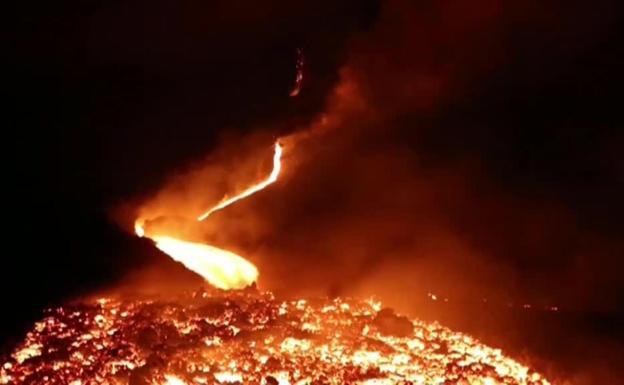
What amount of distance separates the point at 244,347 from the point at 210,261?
1.88 meters

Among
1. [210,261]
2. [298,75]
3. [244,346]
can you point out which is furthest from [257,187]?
[244,346]

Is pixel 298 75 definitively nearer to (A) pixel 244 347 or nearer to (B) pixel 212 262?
(B) pixel 212 262

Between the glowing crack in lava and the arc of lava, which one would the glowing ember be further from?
the glowing crack in lava

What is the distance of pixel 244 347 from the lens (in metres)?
5.32

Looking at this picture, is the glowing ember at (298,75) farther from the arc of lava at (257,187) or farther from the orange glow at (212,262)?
the orange glow at (212,262)

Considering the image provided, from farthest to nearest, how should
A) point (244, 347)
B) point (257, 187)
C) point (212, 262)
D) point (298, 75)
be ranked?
1. point (298, 75)
2. point (257, 187)
3. point (212, 262)
4. point (244, 347)

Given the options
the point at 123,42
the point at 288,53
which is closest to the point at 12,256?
the point at 123,42

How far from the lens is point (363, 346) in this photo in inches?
216

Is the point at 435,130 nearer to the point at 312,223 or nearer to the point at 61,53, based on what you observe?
the point at 312,223

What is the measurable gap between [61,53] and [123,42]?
775mm

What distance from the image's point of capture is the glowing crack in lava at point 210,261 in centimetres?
679

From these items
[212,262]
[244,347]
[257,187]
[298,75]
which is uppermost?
[298,75]

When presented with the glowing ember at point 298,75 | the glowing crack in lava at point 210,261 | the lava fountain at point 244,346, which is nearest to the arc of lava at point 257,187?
the glowing crack in lava at point 210,261

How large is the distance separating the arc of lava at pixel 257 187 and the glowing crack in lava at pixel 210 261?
0.53 meters
